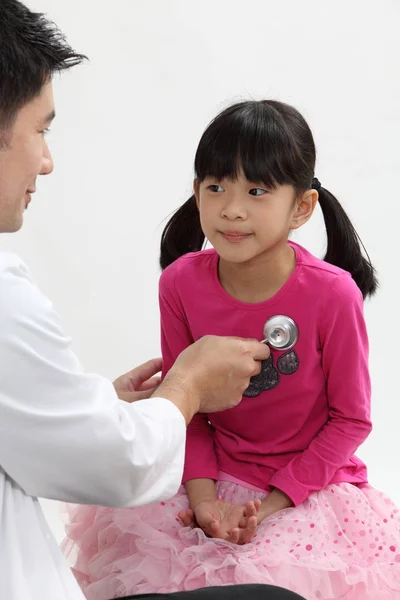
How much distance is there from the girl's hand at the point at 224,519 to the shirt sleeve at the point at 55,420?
15.3 inches

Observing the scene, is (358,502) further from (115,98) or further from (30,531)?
(115,98)

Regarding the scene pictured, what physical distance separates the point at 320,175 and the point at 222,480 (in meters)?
1.47

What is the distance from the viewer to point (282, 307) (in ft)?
7.07

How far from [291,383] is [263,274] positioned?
22cm

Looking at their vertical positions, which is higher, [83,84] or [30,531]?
[83,84]

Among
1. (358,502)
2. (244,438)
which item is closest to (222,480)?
(244,438)

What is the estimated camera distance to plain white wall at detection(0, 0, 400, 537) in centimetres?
344

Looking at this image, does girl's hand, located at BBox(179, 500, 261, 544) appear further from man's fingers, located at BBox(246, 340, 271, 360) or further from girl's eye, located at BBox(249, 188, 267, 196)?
girl's eye, located at BBox(249, 188, 267, 196)

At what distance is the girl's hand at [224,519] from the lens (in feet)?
6.78

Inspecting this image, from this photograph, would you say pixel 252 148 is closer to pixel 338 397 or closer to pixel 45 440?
pixel 338 397

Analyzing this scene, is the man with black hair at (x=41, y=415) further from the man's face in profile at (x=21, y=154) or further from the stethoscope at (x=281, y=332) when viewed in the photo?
the stethoscope at (x=281, y=332)

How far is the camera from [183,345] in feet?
7.55

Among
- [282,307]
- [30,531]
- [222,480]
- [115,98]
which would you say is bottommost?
[222,480]

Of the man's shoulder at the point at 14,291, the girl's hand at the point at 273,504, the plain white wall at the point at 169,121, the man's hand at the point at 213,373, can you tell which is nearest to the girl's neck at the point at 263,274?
the man's hand at the point at 213,373
